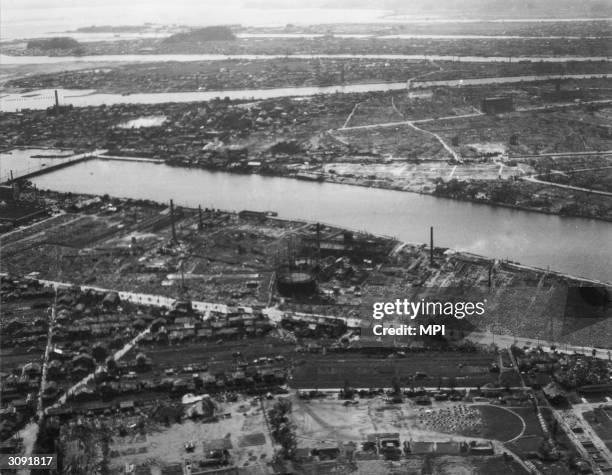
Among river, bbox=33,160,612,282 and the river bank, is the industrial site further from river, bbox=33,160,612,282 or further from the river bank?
the river bank

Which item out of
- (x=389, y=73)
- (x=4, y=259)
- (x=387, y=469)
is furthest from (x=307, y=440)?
(x=389, y=73)

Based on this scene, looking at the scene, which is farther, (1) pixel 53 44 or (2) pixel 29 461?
(1) pixel 53 44

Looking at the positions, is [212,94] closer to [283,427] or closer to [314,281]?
[314,281]

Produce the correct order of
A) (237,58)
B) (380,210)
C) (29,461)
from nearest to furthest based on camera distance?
(29,461)
(380,210)
(237,58)

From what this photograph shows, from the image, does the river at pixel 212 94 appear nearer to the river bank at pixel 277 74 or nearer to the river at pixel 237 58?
the river bank at pixel 277 74

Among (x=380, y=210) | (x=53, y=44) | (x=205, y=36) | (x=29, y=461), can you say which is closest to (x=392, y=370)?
(x=29, y=461)

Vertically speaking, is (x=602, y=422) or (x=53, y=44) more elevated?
(x=53, y=44)
